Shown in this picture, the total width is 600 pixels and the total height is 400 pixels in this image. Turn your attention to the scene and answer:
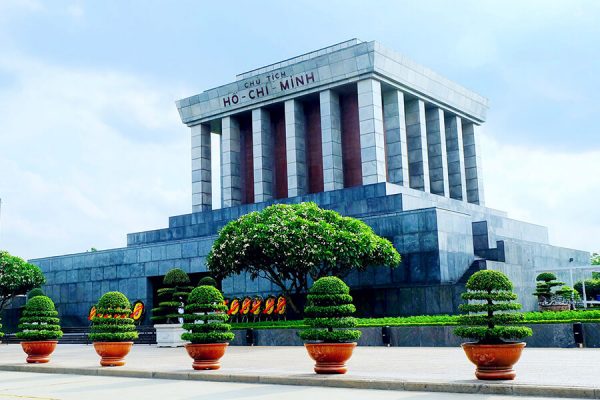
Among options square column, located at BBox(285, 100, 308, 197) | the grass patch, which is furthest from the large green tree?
square column, located at BBox(285, 100, 308, 197)

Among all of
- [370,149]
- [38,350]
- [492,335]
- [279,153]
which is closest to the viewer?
[492,335]

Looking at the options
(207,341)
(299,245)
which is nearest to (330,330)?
(207,341)

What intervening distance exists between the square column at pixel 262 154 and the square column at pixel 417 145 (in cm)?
1038

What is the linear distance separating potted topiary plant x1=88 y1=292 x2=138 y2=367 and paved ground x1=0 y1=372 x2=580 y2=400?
2643mm

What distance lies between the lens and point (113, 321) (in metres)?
20.5

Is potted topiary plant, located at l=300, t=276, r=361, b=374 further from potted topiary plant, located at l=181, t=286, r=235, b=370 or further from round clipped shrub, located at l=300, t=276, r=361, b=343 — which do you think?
potted topiary plant, located at l=181, t=286, r=235, b=370

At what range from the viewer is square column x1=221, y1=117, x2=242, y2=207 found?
52.4 metres

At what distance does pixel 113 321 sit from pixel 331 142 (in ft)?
92.5

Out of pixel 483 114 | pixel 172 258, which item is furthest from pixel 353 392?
pixel 483 114

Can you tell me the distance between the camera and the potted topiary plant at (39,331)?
22.4 meters

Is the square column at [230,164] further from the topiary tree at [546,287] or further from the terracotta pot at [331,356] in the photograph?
the terracotta pot at [331,356]

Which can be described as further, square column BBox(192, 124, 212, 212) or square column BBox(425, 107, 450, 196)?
square column BBox(192, 124, 212, 212)

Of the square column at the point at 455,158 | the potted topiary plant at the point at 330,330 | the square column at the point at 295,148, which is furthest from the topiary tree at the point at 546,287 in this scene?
the square column at the point at 455,158

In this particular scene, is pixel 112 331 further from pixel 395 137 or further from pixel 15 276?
pixel 395 137
